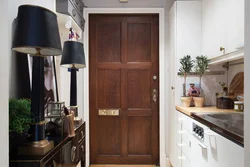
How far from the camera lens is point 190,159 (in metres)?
1.97

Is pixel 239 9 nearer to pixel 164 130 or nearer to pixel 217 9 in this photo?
pixel 217 9

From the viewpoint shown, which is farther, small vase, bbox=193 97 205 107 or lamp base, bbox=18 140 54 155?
small vase, bbox=193 97 205 107

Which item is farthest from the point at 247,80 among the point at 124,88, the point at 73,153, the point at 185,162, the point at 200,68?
the point at 124,88

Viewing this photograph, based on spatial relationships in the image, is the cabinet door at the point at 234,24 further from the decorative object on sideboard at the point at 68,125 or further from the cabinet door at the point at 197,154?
the decorative object on sideboard at the point at 68,125

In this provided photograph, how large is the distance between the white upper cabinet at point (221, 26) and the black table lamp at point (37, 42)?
143 centimetres

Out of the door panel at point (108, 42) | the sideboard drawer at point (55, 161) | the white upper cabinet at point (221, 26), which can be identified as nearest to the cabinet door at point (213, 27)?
the white upper cabinet at point (221, 26)

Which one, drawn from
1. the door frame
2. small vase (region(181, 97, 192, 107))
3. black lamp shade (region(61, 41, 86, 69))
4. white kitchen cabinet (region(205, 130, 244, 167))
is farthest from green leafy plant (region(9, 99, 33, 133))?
the door frame

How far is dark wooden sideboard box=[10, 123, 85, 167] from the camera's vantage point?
0.93 metres

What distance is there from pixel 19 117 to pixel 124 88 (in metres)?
2.21

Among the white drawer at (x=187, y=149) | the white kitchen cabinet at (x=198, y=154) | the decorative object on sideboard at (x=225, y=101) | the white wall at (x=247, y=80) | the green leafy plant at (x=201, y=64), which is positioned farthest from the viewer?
the green leafy plant at (x=201, y=64)

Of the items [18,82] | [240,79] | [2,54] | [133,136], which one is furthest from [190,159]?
[2,54]

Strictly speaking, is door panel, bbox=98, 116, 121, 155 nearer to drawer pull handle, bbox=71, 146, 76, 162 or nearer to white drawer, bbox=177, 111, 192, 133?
white drawer, bbox=177, 111, 192, 133

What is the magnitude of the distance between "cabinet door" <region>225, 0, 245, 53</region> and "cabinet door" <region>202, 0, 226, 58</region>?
75 millimetres

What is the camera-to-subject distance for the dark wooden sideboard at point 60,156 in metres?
0.93
